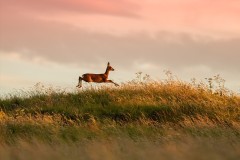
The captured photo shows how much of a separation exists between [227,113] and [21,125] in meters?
9.42

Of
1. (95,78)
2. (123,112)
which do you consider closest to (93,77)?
(95,78)

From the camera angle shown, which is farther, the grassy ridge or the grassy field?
the grassy ridge

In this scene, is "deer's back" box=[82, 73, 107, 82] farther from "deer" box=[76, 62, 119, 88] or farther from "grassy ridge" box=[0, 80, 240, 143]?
"grassy ridge" box=[0, 80, 240, 143]

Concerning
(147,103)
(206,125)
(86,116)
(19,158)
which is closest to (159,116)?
(147,103)

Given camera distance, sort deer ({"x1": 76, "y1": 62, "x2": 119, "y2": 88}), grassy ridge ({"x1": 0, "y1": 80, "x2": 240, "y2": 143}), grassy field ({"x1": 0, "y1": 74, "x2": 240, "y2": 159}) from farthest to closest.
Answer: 1. deer ({"x1": 76, "y1": 62, "x2": 119, "y2": 88})
2. grassy ridge ({"x1": 0, "y1": 80, "x2": 240, "y2": 143})
3. grassy field ({"x1": 0, "y1": 74, "x2": 240, "y2": 159})

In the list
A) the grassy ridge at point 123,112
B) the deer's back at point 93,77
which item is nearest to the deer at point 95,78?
the deer's back at point 93,77

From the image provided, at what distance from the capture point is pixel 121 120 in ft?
80.6

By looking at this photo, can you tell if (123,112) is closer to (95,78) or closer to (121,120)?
(121,120)

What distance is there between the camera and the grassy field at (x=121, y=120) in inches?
571

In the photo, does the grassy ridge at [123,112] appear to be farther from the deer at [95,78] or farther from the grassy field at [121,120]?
the deer at [95,78]

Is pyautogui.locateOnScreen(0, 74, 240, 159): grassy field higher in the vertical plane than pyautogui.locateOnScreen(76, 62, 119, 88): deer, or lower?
lower

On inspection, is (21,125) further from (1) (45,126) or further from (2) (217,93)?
(2) (217,93)

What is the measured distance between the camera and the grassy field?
14492 millimetres

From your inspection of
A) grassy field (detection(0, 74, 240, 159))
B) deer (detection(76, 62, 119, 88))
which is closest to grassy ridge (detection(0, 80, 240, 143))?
grassy field (detection(0, 74, 240, 159))
